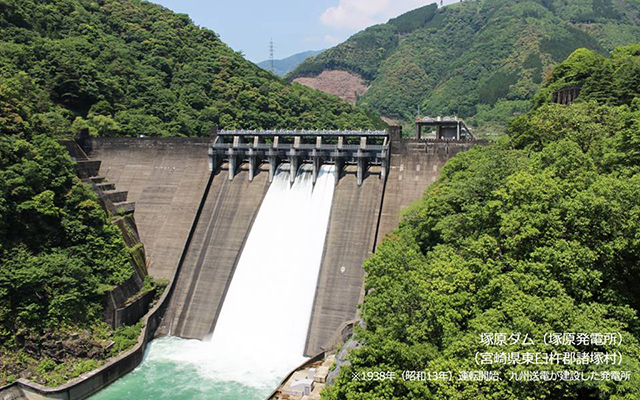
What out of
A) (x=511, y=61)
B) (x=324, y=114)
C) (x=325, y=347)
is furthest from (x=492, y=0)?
(x=325, y=347)

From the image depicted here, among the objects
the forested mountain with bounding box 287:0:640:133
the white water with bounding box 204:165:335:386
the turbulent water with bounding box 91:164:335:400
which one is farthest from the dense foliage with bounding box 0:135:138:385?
the forested mountain with bounding box 287:0:640:133

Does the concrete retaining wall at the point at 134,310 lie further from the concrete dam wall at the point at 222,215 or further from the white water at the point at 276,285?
the white water at the point at 276,285

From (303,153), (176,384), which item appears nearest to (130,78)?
(303,153)

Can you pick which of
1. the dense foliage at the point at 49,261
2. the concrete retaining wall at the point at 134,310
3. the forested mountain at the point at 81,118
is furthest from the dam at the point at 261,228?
the dense foliage at the point at 49,261

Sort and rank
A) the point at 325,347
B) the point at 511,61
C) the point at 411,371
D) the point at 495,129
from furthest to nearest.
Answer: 1. the point at 511,61
2. the point at 495,129
3. the point at 325,347
4. the point at 411,371

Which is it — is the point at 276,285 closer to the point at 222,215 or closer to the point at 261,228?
the point at 261,228

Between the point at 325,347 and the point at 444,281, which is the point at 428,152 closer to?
the point at 325,347

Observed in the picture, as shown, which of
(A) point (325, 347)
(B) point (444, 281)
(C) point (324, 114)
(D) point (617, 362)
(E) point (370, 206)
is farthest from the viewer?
(C) point (324, 114)
